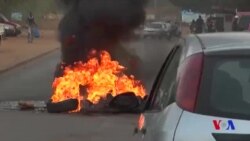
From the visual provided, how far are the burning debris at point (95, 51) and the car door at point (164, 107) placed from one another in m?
7.19

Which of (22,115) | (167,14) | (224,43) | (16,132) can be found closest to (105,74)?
(22,115)

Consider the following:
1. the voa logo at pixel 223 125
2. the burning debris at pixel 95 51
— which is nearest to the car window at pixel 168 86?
the voa logo at pixel 223 125

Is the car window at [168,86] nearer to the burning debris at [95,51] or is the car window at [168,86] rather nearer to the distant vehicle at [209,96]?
the distant vehicle at [209,96]

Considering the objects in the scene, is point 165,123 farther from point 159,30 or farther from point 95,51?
point 159,30

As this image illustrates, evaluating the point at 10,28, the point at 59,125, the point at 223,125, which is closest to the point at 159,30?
the point at 10,28

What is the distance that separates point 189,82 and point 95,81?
8.93 metres

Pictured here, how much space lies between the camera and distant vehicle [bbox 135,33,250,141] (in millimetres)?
3580

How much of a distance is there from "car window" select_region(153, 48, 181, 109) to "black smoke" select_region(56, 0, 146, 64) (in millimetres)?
8633

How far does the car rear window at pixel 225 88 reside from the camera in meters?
3.64

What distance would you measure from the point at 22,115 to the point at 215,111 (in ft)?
27.9

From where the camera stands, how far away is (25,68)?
2331 centimetres

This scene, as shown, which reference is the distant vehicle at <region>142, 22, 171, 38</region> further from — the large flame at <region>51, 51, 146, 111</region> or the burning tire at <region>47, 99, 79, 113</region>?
the burning tire at <region>47, 99, 79, 113</region>

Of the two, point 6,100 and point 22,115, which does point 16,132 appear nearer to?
point 22,115

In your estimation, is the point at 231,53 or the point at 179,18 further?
the point at 179,18
